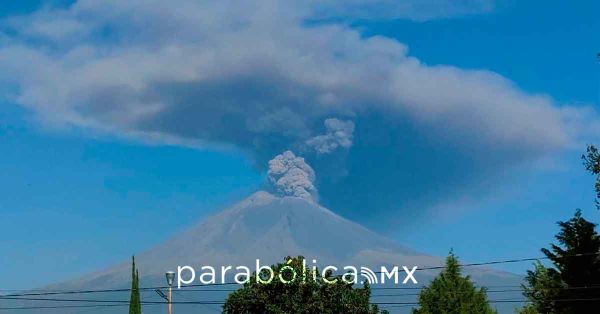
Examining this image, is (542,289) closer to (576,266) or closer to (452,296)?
(452,296)

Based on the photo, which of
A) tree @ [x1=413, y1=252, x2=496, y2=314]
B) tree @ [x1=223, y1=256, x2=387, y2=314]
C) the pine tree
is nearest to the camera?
the pine tree

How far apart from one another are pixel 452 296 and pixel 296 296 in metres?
14.1

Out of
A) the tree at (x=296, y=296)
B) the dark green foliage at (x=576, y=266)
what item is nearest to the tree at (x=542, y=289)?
the dark green foliage at (x=576, y=266)

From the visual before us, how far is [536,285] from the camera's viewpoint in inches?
3157

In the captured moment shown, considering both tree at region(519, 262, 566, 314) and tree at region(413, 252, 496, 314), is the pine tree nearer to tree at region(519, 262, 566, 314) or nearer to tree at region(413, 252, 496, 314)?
tree at region(519, 262, 566, 314)

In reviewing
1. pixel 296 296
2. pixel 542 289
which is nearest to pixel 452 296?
pixel 542 289

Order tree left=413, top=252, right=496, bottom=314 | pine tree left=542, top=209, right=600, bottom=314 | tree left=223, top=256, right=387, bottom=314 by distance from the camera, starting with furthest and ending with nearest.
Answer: tree left=413, top=252, right=496, bottom=314 → tree left=223, top=256, right=387, bottom=314 → pine tree left=542, top=209, right=600, bottom=314

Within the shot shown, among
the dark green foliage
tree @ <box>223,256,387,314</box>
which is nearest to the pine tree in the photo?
the dark green foliage

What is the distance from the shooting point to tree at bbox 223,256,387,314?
208 feet

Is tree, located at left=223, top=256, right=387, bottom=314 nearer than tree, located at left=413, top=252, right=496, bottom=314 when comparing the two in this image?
Yes

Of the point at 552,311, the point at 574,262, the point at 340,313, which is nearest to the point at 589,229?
the point at 574,262

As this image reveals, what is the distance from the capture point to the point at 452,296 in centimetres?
7144

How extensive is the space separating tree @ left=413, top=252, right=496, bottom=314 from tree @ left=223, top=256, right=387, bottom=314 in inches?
332

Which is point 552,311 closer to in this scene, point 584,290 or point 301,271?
point 584,290
